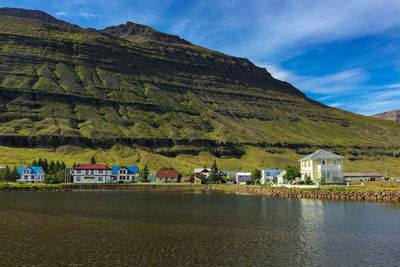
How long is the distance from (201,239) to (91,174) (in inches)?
4839

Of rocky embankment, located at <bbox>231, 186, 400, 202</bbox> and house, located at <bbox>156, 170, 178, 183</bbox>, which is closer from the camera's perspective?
rocky embankment, located at <bbox>231, 186, 400, 202</bbox>

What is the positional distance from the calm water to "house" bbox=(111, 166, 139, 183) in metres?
111

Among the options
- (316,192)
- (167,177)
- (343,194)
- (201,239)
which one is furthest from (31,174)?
(201,239)

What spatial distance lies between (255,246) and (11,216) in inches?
1479

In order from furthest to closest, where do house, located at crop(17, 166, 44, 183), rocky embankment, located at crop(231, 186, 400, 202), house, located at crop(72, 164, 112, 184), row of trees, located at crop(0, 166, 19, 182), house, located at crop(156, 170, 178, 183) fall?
house, located at crop(156, 170, 178, 183) < house, located at crop(72, 164, 112, 184) < house, located at crop(17, 166, 44, 183) < row of trees, located at crop(0, 166, 19, 182) < rocky embankment, located at crop(231, 186, 400, 202)

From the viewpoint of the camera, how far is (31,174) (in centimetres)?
14350

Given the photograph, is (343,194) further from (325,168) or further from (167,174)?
(167,174)

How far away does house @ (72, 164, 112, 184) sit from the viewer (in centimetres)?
14262

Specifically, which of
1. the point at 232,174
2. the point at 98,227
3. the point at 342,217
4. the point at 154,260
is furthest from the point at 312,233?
the point at 232,174

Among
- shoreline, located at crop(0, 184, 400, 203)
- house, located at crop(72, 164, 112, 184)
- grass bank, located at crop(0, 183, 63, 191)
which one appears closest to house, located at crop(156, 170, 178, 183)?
house, located at crop(72, 164, 112, 184)

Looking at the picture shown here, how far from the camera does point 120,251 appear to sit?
1073 inches

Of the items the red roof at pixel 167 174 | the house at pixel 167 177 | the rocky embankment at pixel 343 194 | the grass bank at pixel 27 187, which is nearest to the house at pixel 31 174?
the grass bank at pixel 27 187

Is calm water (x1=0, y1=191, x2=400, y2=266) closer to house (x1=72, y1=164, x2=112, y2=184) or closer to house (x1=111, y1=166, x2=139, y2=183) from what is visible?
house (x1=72, y1=164, x2=112, y2=184)

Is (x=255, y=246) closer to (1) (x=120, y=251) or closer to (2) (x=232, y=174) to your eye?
(1) (x=120, y=251)
